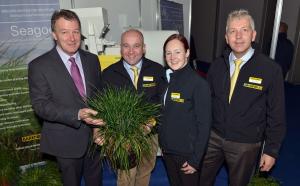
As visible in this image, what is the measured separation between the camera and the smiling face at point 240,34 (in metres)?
1.85

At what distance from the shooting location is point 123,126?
5.24ft

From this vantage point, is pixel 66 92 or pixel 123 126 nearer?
pixel 123 126

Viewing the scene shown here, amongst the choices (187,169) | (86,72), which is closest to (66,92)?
(86,72)

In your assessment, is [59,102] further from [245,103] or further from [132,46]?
[245,103]

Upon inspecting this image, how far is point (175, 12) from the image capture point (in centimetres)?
503

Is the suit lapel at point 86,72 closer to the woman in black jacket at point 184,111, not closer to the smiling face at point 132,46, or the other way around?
the smiling face at point 132,46

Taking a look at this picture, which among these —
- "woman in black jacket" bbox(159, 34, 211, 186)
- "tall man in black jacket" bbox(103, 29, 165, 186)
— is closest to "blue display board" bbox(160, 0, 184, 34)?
"tall man in black jacket" bbox(103, 29, 165, 186)

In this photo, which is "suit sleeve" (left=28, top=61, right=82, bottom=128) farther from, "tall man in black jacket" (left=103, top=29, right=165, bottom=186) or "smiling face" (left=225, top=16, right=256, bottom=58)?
"smiling face" (left=225, top=16, right=256, bottom=58)

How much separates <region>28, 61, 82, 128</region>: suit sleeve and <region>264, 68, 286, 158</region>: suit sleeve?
Answer: 133 cm

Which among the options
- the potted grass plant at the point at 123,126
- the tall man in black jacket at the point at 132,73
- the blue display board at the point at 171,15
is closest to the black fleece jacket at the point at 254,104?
the tall man in black jacket at the point at 132,73

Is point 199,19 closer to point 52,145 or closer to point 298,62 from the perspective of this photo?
point 298,62

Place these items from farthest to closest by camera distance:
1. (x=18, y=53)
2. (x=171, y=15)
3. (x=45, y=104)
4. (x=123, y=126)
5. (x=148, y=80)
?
(x=171, y=15) < (x=18, y=53) < (x=148, y=80) < (x=45, y=104) < (x=123, y=126)

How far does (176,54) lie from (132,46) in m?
0.39

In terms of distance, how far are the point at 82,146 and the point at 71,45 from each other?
75 cm
